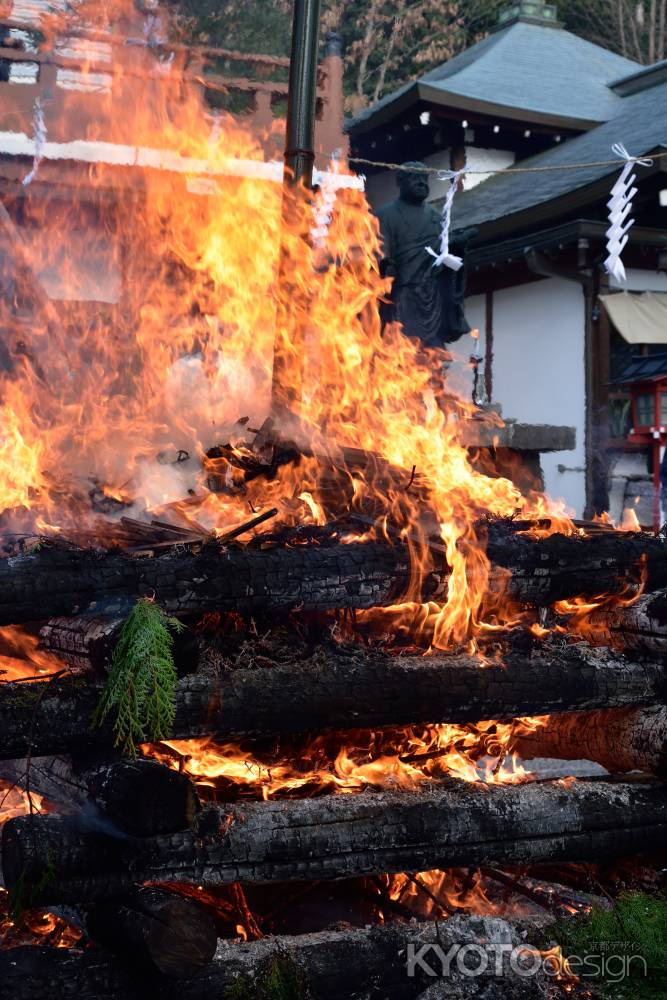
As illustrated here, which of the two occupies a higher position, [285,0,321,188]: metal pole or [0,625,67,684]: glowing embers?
[285,0,321,188]: metal pole

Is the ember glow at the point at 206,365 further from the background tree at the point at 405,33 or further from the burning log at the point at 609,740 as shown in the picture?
the background tree at the point at 405,33

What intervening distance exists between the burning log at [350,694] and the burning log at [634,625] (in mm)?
120

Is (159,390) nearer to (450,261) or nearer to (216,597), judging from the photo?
(450,261)

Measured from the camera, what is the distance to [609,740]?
4.65 metres

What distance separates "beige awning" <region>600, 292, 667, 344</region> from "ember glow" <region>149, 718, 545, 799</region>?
9.25m

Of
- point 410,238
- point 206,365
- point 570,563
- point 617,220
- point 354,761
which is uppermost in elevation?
point 617,220

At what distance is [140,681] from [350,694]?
3.03 feet

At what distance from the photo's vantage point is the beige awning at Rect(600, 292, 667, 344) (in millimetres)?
12906

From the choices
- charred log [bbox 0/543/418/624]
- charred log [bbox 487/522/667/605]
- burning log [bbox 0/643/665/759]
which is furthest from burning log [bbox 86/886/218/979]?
charred log [bbox 487/522/667/605]

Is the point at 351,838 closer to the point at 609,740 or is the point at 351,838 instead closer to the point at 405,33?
the point at 609,740

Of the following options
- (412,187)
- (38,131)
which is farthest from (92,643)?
(38,131)

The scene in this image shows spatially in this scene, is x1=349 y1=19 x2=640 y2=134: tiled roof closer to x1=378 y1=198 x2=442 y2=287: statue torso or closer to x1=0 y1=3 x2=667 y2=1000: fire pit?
x1=378 y1=198 x2=442 y2=287: statue torso

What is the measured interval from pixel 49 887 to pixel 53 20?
13.2 meters

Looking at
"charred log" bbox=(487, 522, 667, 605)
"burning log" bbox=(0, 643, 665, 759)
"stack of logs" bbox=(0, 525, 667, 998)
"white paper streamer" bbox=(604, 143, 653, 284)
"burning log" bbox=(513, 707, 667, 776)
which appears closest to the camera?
"stack of logs" bbox=(0, 525, 667, 998)
